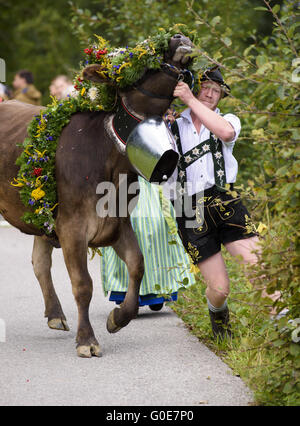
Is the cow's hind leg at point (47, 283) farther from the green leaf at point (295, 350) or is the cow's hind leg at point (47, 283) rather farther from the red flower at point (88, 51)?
the green leaf at point (295, 350)

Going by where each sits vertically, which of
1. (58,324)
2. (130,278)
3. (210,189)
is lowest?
(58,324)

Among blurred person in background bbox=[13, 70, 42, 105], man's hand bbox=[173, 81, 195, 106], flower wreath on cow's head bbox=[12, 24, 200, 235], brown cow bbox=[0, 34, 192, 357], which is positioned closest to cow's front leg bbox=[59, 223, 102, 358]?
brown cow bbox=[0, 34, 192, 357]

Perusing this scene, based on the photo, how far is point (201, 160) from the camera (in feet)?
18.2

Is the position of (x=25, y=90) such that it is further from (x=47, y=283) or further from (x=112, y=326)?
(x=112, y=326)

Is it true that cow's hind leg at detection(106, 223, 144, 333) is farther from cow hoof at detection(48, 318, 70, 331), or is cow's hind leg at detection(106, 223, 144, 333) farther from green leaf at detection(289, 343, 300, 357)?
green leaf at detection(289, 343, 300, 357)

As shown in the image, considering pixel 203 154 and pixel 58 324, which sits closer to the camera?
pixel 203 154

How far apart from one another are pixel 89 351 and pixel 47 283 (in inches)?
49.8

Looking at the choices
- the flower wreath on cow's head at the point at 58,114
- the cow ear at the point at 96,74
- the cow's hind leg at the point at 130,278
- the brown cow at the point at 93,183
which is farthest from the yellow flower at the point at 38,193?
the cow ear at the point at 96,74

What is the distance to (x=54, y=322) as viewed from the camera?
21.2 ft

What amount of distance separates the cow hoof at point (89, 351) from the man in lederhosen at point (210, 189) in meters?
0.91

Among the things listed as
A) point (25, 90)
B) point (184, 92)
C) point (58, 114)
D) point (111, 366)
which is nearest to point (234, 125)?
point (184, 92)

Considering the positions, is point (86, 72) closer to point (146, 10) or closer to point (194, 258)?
point (194, 258)

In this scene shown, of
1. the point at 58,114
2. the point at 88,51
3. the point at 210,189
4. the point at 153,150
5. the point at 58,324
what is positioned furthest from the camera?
the point at 58,324

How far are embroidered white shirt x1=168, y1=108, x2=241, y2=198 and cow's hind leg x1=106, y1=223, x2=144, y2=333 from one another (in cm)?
62
